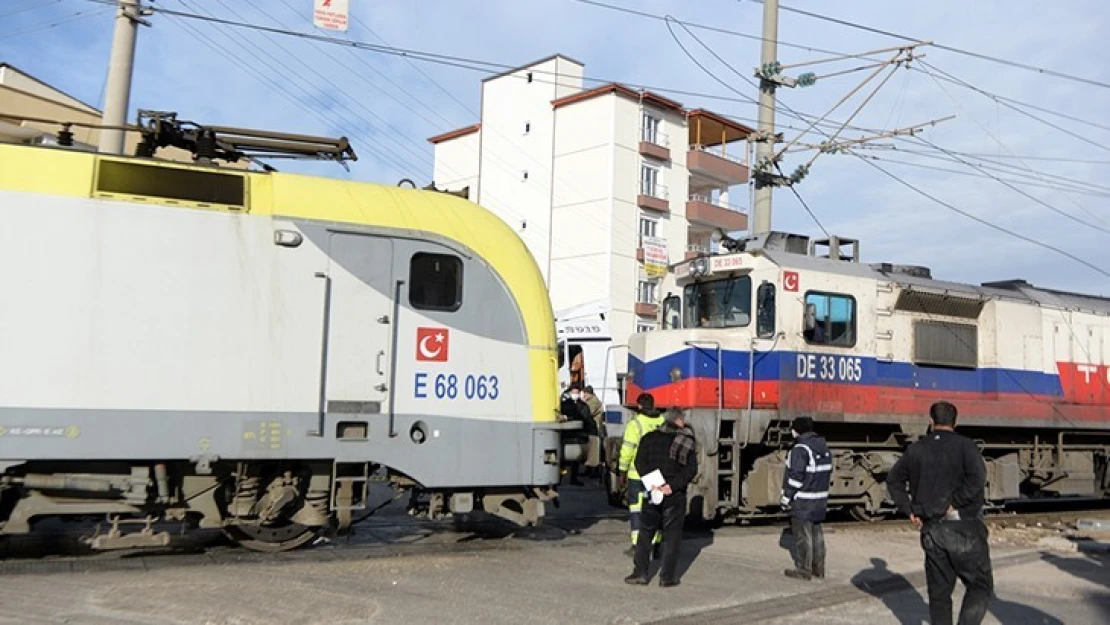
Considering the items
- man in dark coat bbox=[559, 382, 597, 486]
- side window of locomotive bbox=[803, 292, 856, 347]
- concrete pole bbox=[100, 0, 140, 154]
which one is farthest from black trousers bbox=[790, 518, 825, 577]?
concrete pole bbox=[100, 0, 140, 154]

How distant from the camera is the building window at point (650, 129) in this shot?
45.9 m

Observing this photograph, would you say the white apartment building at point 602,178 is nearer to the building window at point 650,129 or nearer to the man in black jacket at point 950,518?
the building window at point 650,129

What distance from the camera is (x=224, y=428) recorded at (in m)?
7.88

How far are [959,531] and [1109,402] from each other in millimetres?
11679

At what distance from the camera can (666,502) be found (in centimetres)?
834

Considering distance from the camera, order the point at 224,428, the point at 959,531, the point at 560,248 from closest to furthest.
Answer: the point at 959,531
the point at 224,428
the point at 560,248

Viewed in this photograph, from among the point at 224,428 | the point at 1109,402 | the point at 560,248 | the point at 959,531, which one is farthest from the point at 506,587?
the point at 560,248

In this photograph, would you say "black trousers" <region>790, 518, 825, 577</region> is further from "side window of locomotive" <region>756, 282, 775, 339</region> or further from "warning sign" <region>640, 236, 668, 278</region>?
"warning sign" <region>640, 236, 668, 278</region>

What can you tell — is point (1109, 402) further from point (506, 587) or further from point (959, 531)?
point (506, 587)

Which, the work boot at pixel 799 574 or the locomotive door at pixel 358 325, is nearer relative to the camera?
the locomotive door at pixel 358 325

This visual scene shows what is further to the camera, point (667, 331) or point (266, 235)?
point (667, 331)

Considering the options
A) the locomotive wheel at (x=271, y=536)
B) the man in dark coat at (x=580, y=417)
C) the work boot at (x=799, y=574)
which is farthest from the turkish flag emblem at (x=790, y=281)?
the locomotive wheel at (x=271, y=536)

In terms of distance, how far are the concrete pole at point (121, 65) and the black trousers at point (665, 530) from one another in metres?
8.60

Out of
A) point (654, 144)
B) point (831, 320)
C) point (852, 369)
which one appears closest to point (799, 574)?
point (852, 369)
